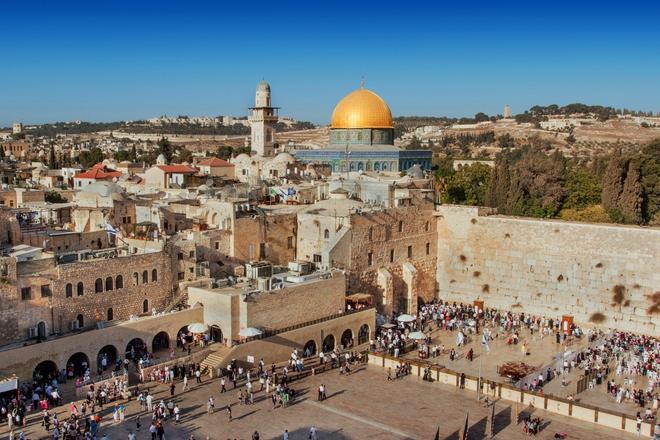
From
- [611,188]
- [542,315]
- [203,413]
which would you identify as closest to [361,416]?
[203,413]

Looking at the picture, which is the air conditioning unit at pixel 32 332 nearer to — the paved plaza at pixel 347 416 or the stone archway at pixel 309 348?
the paved plaza at pixel 347 416

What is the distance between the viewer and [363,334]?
27234 millimetres

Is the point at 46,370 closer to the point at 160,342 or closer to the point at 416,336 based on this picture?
the point at 160,342

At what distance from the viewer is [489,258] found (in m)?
33.0

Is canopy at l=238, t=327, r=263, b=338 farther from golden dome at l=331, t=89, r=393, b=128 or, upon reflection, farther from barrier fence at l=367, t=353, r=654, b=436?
golden dome at l=331, t=89, r=393, b=128

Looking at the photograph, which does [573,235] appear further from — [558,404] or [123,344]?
[123,344]

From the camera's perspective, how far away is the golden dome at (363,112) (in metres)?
47.1

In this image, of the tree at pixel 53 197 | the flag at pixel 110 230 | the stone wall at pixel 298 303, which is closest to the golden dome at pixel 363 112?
the tree at pixel 53 197

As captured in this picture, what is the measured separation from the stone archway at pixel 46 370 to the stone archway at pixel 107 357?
1.31 m

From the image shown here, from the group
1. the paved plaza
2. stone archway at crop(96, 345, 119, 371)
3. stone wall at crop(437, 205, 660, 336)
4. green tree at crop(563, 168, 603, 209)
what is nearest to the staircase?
the paved plaza

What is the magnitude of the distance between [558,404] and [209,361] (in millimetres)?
10529

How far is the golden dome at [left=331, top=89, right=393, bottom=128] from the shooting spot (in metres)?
47.1

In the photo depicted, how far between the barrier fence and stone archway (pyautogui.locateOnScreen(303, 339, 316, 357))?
2.07m

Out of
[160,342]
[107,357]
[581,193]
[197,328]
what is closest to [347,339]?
[197,328]
